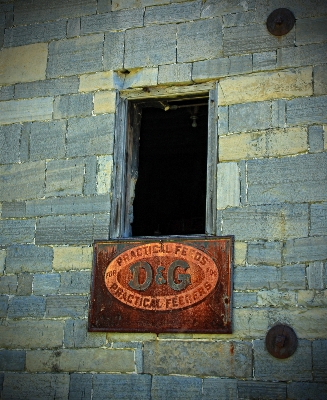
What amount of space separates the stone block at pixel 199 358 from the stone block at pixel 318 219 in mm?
970

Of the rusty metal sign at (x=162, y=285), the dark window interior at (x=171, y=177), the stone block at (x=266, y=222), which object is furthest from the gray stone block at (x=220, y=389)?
the dark window interior at (x=171, y=177)

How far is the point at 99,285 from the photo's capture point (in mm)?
5234

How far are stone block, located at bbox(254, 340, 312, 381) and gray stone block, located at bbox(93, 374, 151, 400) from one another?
85 centimetres

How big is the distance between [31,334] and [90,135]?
1.73m

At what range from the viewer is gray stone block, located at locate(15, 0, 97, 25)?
236 inches

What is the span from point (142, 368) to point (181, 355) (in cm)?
32

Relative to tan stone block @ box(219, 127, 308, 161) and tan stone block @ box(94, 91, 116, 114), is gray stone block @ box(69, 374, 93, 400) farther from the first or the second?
tan stone block @ box(94, 91, 116, 114)

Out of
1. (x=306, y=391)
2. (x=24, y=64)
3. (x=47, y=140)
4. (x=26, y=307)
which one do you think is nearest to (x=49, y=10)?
(x=24, y=64)

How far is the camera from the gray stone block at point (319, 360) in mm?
4543

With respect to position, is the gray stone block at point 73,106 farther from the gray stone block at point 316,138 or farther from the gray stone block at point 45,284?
the gray stone block at point 316,138

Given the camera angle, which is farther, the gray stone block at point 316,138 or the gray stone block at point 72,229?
the gray stone block at point 72,229

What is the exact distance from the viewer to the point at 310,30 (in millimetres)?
5254

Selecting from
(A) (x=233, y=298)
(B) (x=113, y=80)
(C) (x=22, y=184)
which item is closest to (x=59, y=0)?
(B) (x=113, y=80)

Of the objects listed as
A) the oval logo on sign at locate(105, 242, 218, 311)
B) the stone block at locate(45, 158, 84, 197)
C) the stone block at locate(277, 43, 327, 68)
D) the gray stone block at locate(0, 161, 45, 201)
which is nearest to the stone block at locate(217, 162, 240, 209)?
the oval logo on sign at locate(105, 242, 218, 311)
